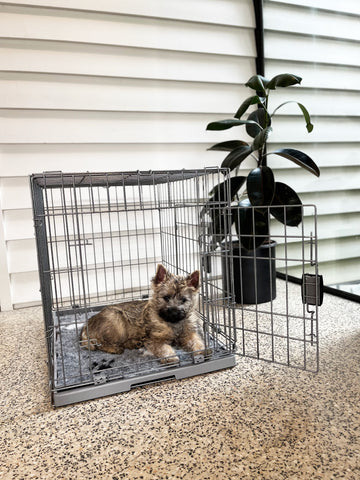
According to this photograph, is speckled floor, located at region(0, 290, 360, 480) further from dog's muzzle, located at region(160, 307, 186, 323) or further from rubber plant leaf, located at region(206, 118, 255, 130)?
rubber plant leaf, located at region(206, 118, 255, 130)

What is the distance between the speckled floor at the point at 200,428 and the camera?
1.17 m

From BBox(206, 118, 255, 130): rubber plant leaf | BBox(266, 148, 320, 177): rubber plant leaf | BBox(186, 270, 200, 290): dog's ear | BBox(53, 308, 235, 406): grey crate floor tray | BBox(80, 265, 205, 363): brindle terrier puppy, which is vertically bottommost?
BBox(53, 308, 235, 406): grey crate floor tray

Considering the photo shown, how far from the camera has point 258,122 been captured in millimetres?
2756

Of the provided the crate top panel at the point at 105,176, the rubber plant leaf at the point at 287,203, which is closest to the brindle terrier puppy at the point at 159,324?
the crate top panel at the point at 105,176

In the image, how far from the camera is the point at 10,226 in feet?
9.61

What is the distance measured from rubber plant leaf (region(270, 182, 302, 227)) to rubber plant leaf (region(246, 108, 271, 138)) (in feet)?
1.48

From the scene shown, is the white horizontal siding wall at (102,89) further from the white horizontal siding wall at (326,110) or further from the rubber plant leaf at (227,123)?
the rubber plant leaf at (227,123)

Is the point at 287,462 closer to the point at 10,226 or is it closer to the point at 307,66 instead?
the point at 10,226

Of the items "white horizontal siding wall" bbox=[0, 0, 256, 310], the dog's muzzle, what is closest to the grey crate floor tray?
the dog's muzzle

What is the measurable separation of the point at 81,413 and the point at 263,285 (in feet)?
5.86

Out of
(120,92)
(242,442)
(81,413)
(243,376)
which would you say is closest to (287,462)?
(242,442)

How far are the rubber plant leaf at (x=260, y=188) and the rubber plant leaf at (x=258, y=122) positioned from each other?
450 millimetres

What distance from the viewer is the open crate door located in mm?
1650

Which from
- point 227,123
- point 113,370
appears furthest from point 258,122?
point 113,370
